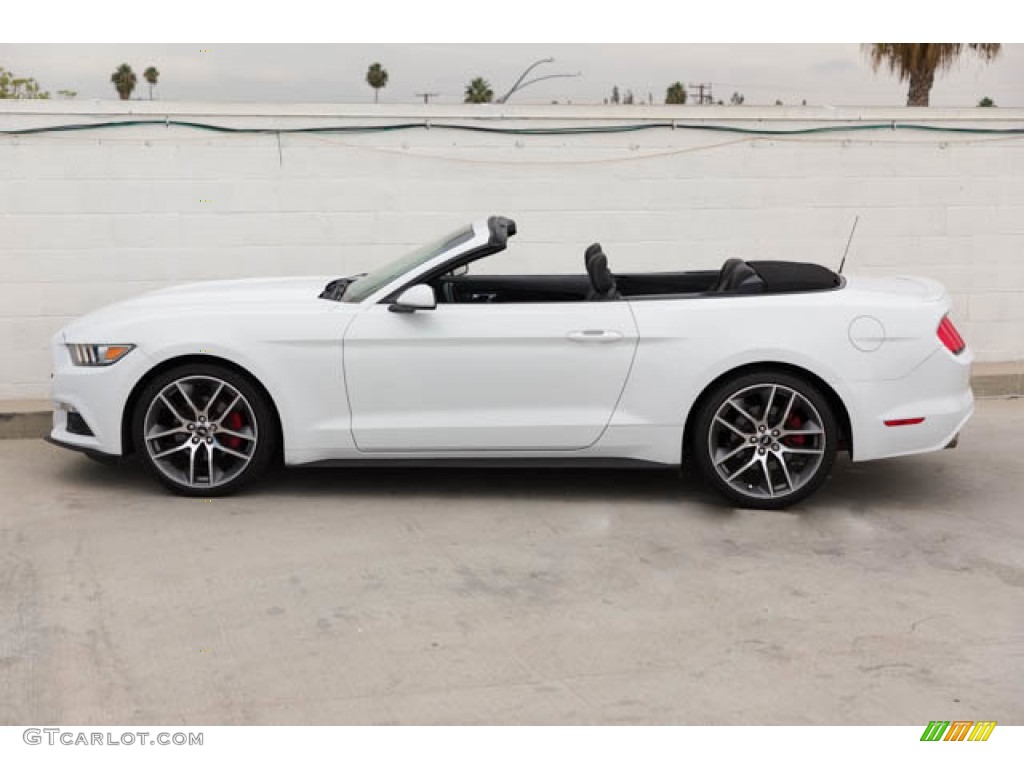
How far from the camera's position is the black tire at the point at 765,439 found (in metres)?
6.20

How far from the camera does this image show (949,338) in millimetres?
6316

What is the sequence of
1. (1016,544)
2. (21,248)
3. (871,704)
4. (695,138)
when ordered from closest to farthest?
(871,704) < (1016,544) < (21,248) < (695,138)

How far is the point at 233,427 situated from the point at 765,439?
266 centimetres

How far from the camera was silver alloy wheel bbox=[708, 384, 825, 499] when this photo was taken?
6203 mm

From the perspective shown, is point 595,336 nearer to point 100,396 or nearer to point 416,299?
point 416,299

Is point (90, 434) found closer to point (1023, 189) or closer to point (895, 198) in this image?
point (895, 198)

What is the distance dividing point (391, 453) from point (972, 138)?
5.88m

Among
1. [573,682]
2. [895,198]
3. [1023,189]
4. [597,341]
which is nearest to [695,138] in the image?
[895,198]

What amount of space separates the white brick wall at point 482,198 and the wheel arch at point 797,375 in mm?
3253

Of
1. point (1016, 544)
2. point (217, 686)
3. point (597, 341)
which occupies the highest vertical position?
point (597, 341)

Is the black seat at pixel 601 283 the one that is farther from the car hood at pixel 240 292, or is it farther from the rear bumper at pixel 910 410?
the car hood at pixel 240 292

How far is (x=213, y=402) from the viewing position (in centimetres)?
630

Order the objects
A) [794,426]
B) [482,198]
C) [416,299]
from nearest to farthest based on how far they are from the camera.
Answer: [416,299], [794,426], [482,198]
